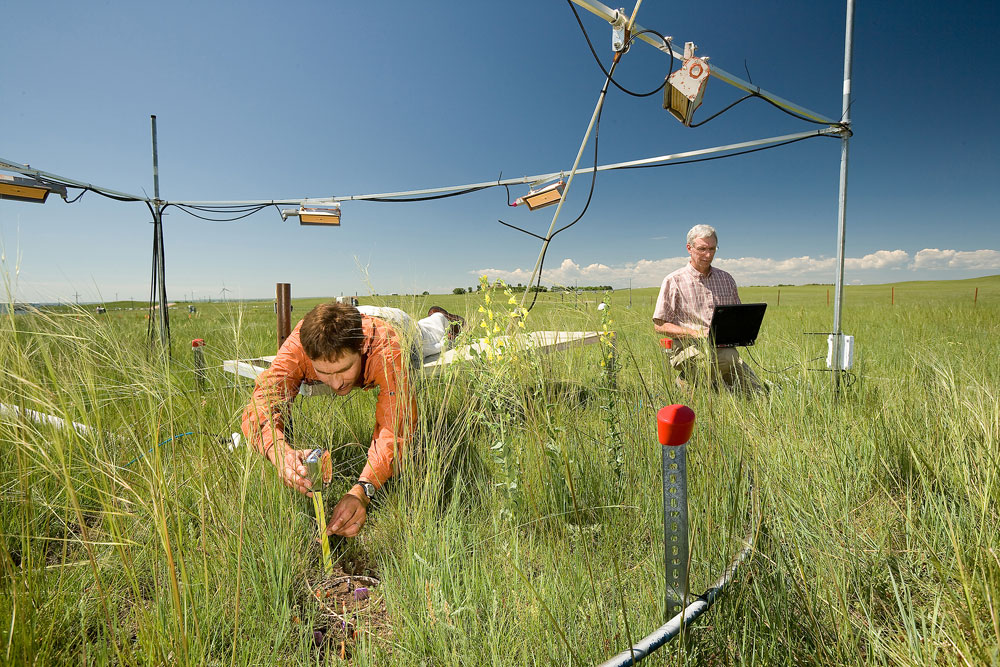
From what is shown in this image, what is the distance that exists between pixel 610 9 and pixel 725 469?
2.24 meters

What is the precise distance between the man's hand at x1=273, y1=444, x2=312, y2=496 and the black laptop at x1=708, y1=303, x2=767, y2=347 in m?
2.70

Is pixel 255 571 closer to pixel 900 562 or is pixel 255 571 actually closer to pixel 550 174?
pixel 900 562

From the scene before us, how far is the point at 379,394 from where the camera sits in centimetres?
214

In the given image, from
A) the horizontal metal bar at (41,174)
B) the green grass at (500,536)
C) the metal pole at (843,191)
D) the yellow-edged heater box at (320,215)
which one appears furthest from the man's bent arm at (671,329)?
the horizontal metal bar at (41,174)

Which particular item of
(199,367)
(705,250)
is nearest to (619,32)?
(705,250)

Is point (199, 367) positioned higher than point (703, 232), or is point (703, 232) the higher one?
point (703, 232)

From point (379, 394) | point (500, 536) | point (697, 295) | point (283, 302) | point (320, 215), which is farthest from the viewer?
point (320, 215)

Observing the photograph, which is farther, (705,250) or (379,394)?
(705,250)

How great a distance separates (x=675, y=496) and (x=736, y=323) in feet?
8.75

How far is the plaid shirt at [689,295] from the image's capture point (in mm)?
3662

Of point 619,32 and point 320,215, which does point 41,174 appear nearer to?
point 320,215

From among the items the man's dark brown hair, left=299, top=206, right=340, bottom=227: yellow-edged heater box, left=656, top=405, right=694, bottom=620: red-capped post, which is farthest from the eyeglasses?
left=299, top=206, right=340, bottom=227: yellow-edged heater box

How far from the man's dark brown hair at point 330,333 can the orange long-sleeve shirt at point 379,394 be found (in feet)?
0.29

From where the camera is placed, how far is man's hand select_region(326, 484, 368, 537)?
1675 millimetres
